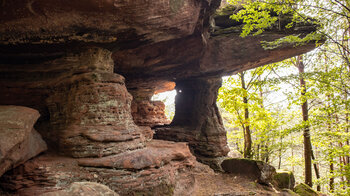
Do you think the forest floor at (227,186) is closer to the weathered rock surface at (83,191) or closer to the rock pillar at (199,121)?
the rock pillar at (199,121)

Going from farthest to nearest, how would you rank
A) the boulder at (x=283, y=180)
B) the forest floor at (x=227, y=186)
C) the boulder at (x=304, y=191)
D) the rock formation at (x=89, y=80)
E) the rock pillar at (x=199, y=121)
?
the rock pillar at (x=199, y=121) < the boulder at (x=283, y=180) < the boulder at (x=304, y=191) < the forest floor at (x=227, y=186) < the rock formation at (x=89, y=80)

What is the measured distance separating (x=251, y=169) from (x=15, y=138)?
8403 millimetres

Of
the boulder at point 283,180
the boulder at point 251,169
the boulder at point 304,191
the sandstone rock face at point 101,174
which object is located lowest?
the boulder at point 304,191

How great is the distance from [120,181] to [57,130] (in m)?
2.78

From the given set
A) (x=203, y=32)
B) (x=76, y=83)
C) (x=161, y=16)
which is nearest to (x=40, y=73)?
(x=76, y=83)

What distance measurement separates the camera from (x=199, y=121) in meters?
10.6

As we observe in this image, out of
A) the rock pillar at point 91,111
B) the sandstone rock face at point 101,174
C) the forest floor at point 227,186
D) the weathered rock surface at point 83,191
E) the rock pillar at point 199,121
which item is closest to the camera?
the weathered rock surface at point 83,191

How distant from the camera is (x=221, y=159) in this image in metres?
9.57

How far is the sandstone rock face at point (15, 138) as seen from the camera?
346 cm

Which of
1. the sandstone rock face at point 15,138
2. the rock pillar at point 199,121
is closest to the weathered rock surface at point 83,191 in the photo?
the sandstone rock face at point 15,138

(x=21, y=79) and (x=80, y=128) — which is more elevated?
(x=21, y=79)

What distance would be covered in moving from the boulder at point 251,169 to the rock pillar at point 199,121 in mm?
923

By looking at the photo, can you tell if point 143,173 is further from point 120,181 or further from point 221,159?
point 221,159

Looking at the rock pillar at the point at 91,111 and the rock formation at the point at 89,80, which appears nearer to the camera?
the rock formation at the point at 89,80
